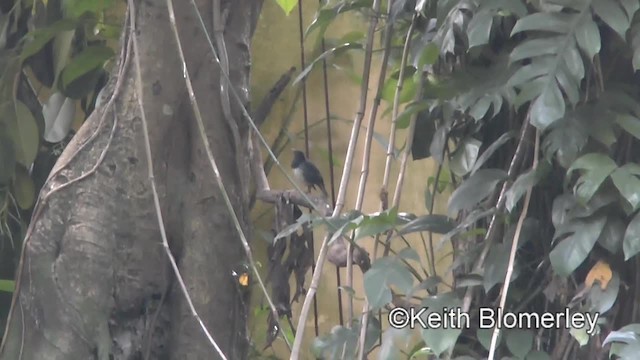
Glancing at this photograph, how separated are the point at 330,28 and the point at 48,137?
30.3 inches

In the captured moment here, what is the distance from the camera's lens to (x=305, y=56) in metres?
2.45

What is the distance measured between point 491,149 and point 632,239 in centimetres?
24

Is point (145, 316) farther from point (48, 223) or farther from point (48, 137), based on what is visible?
point (48, 137)

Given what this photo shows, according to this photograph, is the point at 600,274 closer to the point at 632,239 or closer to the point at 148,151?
the point at 632,239

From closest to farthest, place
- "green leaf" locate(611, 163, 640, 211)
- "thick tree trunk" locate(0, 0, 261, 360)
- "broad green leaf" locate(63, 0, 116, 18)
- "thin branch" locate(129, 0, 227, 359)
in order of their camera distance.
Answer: "green leaf" locate(611, 163, 640, 211) < "thin branch" locate(129, 0, 227, 359) < "thick tree trunk" locate(0, 0, 261, 360) < "broad green leaf" locate(63, 0, 116, 18)

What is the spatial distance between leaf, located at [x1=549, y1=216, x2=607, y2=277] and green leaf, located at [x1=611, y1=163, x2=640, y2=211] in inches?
2.5

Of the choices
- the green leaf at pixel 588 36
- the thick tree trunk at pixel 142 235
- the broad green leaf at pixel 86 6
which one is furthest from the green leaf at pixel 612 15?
the broad green leaf at pixel 86 6

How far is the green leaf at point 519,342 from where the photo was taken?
1329mm

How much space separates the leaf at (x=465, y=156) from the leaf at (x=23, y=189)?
0.96 meters

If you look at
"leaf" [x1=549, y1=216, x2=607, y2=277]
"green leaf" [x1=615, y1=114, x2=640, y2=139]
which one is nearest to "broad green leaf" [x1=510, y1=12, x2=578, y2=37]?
"green leaf" [x1=615, y1=114, x2=640, y2=139]

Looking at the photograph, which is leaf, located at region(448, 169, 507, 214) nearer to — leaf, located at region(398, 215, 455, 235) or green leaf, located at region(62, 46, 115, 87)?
leaf, located at region(398, 215, 455, 235)

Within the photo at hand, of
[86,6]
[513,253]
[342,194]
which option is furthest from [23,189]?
[513,253]

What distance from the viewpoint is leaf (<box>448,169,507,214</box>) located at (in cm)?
138

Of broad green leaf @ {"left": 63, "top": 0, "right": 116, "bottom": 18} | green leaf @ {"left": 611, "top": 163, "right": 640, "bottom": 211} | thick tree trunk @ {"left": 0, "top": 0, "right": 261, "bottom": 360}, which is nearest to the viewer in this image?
green leaf @ {"left": 611, "top": 163, "right": 640, "bottom": 211}
